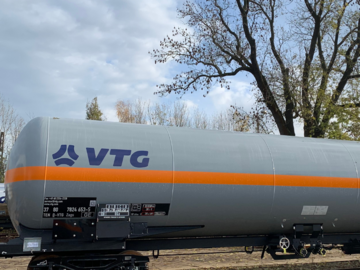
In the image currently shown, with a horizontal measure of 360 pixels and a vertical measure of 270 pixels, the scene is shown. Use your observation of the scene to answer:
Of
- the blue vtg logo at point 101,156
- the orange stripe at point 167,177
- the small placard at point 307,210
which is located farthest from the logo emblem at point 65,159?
the small placard at point 307,210

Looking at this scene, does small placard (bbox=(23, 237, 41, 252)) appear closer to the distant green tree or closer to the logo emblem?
the logo emblem

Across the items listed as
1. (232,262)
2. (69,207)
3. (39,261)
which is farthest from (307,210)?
(39,261)

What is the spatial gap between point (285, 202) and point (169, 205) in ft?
8.18

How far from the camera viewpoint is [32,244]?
228 inches

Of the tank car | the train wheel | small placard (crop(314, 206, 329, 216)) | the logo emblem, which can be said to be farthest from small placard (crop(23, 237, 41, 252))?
small placard (crop(314, 206, 329, 216))

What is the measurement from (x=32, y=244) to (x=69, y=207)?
87 centimetres

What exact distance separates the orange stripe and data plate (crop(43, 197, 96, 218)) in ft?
1.20

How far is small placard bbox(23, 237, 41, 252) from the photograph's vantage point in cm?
575

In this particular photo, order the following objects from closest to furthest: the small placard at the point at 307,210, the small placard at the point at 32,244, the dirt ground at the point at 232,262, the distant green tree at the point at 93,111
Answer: the small placard at the point at 32,244, the small placard at the point at 307,210, the dirt ground at the point at 232,262, the distant green tree at the point at 93,111

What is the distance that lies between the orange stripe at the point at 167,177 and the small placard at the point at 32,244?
3.47 feet

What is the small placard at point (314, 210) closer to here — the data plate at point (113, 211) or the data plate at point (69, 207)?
the data plate at point (113, 211)

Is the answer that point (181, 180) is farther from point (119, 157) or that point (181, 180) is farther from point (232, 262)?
point (232, 262)

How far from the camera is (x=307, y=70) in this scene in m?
16.2

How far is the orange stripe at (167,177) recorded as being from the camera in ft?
18.9
